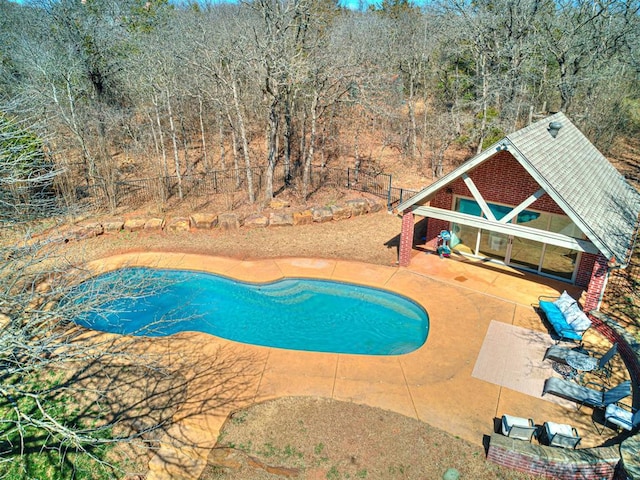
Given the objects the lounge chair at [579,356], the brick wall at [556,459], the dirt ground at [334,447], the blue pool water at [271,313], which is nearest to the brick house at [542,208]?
the lounge chair at [579,356]

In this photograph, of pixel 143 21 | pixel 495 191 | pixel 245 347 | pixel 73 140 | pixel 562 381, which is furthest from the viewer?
pixel 143 21

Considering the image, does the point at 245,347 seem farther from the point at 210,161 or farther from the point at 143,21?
the point at 143,21

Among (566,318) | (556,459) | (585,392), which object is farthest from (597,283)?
(556,459)

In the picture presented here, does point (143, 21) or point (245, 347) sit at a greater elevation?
point (143, 21)

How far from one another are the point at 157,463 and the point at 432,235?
1194 cm

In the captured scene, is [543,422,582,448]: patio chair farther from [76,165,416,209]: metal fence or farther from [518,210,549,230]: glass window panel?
[76,165,416,209]: metal fence

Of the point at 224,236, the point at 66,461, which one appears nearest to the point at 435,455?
the point at 66,461

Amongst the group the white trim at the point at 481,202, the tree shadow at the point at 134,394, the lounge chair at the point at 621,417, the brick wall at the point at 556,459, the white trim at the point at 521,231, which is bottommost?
the tree shadow at the point at 134,394

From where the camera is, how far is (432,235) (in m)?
15.8

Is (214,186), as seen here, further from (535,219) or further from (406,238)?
(535,219)

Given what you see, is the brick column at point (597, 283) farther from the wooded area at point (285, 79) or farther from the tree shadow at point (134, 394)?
the wooded area at point (285, 79)

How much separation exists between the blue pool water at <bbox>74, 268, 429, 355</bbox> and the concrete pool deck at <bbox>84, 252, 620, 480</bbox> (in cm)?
56

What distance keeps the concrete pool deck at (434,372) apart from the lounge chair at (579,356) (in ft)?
1.12

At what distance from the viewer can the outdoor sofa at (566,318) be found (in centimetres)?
1015
